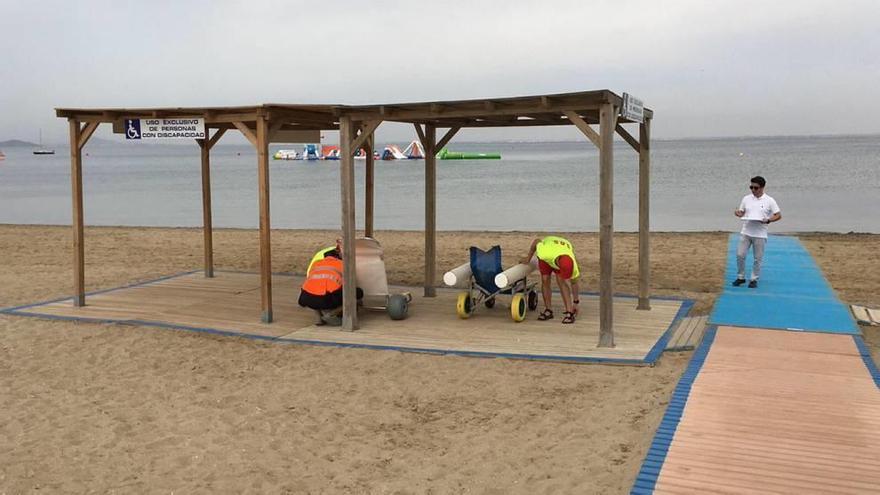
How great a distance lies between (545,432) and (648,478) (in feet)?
3.57

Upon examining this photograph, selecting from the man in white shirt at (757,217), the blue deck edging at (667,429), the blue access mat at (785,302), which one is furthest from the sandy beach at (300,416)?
the man in white shirt at (757,217)

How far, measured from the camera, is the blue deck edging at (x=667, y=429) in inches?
161

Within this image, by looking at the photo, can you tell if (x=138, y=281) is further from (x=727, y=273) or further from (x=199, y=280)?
(x=727, y=273)

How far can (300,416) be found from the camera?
5.58 meters

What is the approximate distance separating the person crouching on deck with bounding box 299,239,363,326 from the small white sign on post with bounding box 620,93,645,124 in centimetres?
329

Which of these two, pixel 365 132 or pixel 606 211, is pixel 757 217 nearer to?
pixel 606 211

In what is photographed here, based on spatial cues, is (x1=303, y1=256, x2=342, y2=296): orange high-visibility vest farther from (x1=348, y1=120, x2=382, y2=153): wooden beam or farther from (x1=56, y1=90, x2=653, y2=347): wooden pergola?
(x1=348, y1=120, x2=382, y2=153): wooden beam

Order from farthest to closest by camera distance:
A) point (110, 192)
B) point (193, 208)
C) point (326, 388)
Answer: point (110, 192) < point (193, 208) < point (326, 388)

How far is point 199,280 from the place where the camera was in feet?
36.7

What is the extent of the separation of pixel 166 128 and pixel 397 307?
3290 millimetres

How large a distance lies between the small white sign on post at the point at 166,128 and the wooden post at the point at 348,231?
5.81 feet

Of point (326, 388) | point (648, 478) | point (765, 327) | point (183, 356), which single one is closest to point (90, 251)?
point (183, 356)

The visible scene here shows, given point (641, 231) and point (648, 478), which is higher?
point (641, 231)

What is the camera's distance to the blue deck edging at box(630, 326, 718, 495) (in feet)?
13.4
